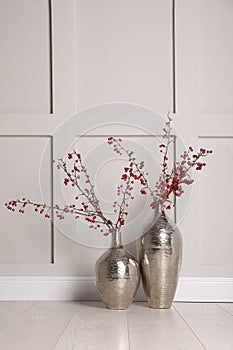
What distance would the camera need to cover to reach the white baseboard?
2.40 m

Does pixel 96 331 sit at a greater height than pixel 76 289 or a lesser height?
greater

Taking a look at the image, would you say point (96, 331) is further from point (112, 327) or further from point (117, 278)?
point (117, 278)

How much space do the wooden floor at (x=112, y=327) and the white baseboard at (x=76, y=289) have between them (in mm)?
73

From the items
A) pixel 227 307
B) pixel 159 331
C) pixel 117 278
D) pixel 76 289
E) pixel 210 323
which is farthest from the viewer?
pixel 76 289

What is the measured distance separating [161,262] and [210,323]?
37cm

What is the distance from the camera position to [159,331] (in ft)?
5.71

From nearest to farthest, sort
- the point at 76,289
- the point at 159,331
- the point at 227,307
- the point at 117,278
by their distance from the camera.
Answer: the point at 159,331
the point at 117,278
the point at 227,307
the point at 76,289

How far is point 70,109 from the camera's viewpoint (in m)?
2.47

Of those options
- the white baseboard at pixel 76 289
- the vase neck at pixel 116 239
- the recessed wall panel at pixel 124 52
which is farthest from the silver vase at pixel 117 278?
the recessed wall panel at pixel 124 52

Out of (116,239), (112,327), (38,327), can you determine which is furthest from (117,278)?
(38,327)

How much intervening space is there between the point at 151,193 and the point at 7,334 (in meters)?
0.89

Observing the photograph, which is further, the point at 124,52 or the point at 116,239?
the point at 124,52

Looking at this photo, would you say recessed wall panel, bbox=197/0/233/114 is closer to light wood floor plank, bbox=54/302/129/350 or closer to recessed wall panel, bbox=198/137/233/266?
recessed wall panel, bbox=198/137/233/266

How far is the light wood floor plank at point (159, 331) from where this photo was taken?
155 centimetres
